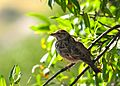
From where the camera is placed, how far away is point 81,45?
3.98 metres

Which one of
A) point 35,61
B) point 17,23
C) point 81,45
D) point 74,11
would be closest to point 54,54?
point 81,45

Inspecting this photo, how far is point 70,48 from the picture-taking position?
4.32 metres

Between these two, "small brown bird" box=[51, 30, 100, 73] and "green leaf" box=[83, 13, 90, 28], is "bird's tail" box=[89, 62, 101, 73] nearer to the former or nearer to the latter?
"small brown bird" box=[51, 30, 100, 73]

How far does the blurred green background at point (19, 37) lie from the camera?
938cm

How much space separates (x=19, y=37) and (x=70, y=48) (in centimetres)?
1061

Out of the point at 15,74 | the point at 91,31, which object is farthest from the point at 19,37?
the point at 15,74

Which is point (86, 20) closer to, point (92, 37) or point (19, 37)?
point (92, 37)

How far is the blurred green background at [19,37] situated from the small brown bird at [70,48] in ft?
7.82

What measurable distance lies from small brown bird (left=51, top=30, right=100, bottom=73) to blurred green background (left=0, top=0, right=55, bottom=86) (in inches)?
93.8

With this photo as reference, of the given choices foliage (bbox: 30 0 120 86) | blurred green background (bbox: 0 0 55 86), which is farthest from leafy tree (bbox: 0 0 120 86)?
blurred green background (bbox: 0 0 55 86)

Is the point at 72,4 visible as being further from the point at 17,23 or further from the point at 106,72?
the point at 17,23

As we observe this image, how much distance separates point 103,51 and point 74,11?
32 centimetres

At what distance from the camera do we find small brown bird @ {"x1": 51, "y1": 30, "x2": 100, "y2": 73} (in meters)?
3.93

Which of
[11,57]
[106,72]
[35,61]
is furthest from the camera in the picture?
[11,57]
